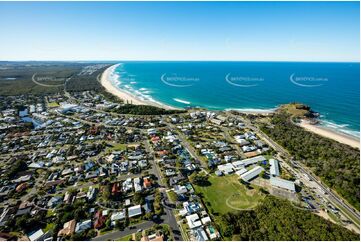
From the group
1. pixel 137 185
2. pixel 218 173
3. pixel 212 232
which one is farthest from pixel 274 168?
pixel 137 185

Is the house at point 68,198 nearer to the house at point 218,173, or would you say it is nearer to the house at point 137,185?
the house at point 137,185

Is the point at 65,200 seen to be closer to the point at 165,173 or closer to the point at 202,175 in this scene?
the point at 165,173

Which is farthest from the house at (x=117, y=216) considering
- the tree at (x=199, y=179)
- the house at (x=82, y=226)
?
the tree at (x=199, y=179)

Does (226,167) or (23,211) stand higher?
(226,167)

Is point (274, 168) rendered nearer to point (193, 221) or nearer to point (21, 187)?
point (193, 221)

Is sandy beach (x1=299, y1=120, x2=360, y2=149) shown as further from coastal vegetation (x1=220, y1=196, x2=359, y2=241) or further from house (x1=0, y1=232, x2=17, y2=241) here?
house (x1=0, y1=232, x2=17, y2=241)

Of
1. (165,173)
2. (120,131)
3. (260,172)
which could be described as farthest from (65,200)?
(260,172)
